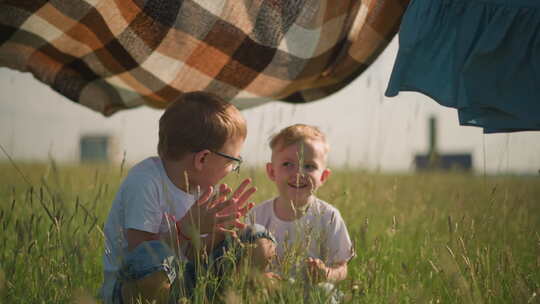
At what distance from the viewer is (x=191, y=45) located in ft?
8.40

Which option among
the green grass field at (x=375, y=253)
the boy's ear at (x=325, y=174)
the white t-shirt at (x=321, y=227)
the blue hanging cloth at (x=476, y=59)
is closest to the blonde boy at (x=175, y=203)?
the green grass field at (x=375, y=253)

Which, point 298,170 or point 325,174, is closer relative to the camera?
point 298,170

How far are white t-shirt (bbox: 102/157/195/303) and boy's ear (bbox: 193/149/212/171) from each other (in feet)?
0.40

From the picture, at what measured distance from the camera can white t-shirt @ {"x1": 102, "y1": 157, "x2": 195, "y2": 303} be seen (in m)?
1.80

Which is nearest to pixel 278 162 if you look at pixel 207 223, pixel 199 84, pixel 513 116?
pixel 199 84

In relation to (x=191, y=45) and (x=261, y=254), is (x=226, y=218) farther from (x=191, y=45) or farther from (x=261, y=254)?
(x=191, y=45)

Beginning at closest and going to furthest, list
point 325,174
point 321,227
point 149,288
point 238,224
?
point 149,288 < point 238,224 < point 321,227 < point 325,174

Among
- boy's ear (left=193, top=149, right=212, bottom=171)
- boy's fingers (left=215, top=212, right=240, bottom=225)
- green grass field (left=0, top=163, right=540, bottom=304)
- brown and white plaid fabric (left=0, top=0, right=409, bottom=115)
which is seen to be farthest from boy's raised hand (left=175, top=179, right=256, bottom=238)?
brown and white plaid fabric (left=0, top=0, right=409, bottom=115)

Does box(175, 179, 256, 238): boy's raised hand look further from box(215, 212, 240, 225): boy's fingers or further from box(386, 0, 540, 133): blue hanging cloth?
box(386, 0, 540, 133): blue hanging cloth

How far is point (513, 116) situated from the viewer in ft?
6.25

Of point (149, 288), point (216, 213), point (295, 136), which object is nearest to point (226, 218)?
point (216, 213)

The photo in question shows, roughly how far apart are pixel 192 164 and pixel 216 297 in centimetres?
53

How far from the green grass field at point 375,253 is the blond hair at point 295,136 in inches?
10.1

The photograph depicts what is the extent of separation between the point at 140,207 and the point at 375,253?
3.91 ft
